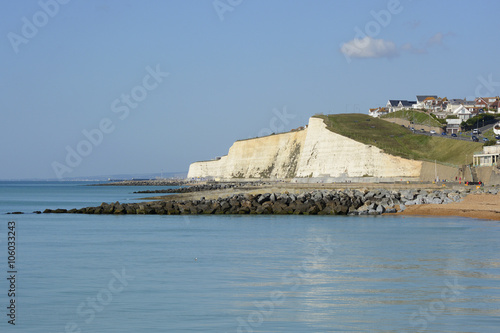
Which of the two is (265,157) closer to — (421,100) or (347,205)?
(421,100)

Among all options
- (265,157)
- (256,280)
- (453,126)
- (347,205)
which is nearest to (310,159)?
(265,157)

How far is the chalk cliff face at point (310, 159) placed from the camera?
76.4 meters

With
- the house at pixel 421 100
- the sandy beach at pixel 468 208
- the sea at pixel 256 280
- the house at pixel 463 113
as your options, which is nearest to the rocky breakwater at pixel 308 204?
the sandy beach at pixel 468 208

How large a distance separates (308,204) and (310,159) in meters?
53.8

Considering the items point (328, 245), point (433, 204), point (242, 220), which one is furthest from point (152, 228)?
point (433, 204)

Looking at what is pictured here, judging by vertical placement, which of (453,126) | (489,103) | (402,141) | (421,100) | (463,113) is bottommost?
(402,141)

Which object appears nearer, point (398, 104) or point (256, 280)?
point (256, 280)

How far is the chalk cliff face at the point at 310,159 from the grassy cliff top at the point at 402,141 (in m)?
1.71

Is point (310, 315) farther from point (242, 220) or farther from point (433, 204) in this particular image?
point (433, 204)

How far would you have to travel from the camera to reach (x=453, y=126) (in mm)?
112875

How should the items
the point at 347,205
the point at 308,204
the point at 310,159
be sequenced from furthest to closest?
1. the point at 310,159
2. the point at 308,204
3. the point at 347,205

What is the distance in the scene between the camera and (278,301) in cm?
1312

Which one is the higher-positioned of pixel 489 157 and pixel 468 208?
pixel 489 157

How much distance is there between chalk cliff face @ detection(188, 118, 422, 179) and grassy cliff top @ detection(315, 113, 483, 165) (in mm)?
1710
